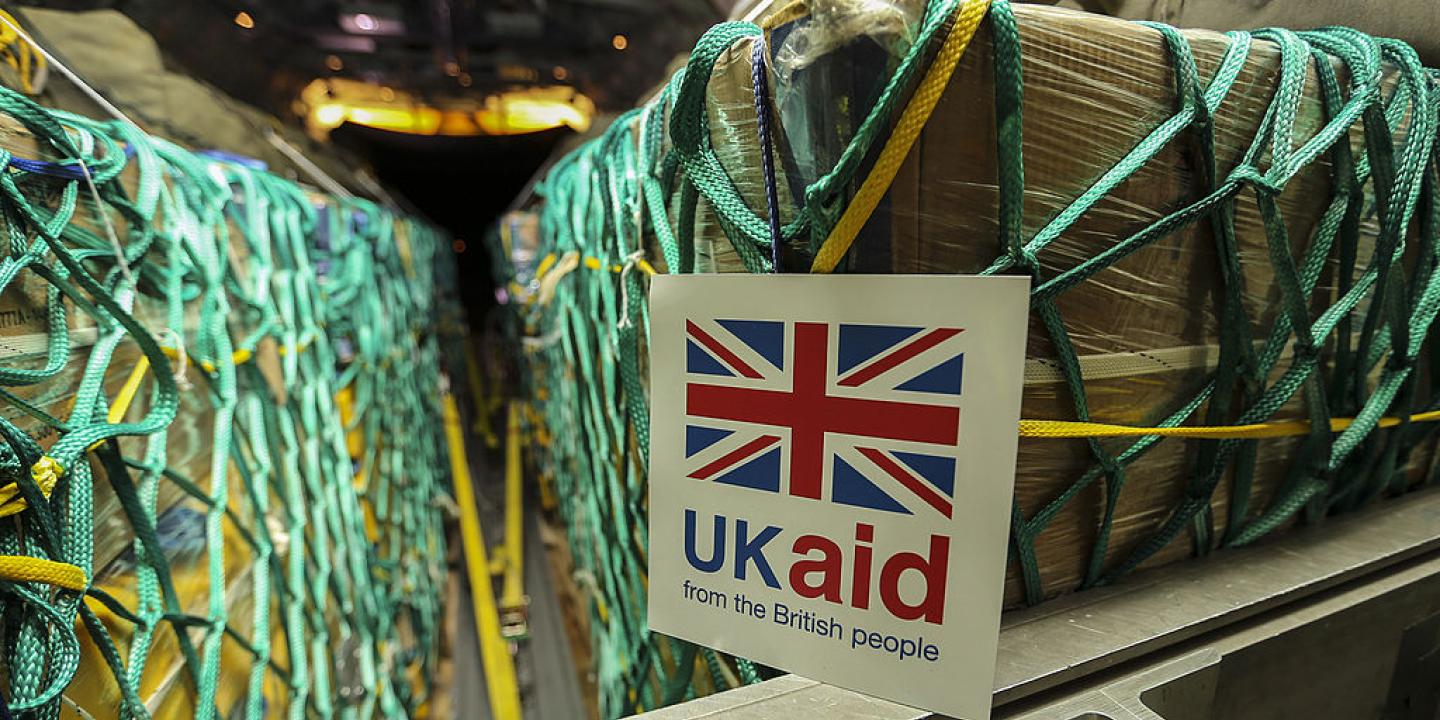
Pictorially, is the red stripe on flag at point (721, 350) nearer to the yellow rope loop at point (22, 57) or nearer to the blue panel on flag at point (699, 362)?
the blue panel on flag at point (699, 362)

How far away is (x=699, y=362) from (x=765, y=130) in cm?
15

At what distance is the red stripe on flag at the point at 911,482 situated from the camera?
0.36 meters

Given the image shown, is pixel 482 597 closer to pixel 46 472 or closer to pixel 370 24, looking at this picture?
pixel 46 472

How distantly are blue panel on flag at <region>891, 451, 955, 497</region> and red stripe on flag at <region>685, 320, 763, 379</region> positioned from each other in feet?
0.34

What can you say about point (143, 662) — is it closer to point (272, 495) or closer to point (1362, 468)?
point (272, 495)

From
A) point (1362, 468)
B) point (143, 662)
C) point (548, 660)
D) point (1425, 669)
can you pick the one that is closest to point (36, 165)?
point (143, 662)

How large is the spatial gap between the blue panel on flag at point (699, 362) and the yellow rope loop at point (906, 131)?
0.10 meters

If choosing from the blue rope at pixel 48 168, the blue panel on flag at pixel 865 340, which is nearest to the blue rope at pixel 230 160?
the blue rope at pixel 48 168

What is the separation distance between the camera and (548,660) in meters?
1.89

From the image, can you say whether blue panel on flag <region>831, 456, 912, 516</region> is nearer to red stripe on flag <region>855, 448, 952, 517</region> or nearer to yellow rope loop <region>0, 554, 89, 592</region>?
red stripe on flag <region>855, 448, 952, 517</region>

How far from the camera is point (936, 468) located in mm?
355

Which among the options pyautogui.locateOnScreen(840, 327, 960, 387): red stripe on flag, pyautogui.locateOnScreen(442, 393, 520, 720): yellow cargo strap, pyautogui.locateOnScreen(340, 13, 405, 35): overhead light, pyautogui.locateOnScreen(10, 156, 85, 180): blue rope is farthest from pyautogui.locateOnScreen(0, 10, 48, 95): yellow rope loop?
pyautogui.locateOnScreen(340, 13, 405, 35): overhead light

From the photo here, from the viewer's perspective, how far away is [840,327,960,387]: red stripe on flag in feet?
1.12

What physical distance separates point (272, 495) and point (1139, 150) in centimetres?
108
